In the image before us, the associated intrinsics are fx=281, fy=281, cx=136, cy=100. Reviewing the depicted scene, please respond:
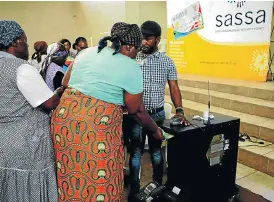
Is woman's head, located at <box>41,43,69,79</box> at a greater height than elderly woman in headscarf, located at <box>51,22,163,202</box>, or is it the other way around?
woman's head, located at <box>41,43,69,79</box>

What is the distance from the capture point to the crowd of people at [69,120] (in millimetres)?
1332

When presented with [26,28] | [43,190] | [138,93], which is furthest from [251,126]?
[26,28]

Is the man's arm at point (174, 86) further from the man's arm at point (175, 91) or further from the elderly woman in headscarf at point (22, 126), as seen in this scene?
the elderly woman in headscarf at point (22, 126)

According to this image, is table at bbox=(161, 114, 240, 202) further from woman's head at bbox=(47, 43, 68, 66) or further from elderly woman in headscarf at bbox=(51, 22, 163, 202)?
A: woman's head at bbox=(47, 43, 68, 66)

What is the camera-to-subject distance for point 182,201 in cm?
184

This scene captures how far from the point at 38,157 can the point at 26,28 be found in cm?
789

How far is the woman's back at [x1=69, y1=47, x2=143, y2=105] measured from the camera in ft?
4.42

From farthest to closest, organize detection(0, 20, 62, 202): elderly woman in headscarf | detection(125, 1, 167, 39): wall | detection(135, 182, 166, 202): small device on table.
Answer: detection(125, 1, 167, 39): wall → detection(135, 182, 166, 202): small device on table → detection(0, 20, 62, 202): elderly woman in headscarf

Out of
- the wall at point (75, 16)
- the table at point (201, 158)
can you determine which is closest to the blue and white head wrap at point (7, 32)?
the table at point (201, 158)

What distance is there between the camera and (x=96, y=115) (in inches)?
Result: 53.2

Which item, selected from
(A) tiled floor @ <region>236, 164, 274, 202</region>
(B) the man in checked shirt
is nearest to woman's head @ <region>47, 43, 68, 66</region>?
(B) the man in checked shirt

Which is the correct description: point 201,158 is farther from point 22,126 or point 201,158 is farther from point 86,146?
point 22,126

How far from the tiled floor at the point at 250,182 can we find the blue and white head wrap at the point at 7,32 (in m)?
1.53

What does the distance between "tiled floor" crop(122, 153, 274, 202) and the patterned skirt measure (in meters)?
0.93
